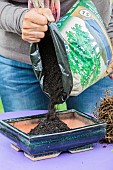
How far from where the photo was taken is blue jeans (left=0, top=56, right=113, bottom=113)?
1967mm

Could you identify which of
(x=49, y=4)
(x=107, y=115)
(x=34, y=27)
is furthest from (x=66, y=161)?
(x=49, y=4)

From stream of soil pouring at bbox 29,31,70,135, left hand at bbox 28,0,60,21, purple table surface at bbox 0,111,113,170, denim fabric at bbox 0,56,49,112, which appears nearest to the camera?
purple table surface at bbox 0,111,113,170

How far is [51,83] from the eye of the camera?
60.7 inches

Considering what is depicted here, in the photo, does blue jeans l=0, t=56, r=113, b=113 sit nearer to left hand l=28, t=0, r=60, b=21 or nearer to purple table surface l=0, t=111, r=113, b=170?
left hand l=28, t=0, r=60, b=21

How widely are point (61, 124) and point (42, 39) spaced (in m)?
0.26

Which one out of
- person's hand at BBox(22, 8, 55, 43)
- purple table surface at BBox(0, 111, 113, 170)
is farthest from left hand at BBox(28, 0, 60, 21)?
purple table surface at BBox(0, 111, 113, 170)

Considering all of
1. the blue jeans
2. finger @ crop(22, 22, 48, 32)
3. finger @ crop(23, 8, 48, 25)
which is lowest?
the blue jeans

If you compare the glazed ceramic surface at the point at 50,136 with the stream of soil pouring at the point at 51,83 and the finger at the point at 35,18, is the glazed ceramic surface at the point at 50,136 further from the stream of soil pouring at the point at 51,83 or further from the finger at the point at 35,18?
the finger at the point at 35,18

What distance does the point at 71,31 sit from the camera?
1632 millimetres

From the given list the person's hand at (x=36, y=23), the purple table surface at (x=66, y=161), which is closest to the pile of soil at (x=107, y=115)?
the purple table surface at (x=66, y=161)

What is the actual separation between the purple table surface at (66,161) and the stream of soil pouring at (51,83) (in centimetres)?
8

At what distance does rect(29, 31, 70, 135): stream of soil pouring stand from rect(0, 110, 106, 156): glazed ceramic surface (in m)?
0.05

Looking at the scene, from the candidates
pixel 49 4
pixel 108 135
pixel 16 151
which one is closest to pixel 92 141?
pixel 108 135

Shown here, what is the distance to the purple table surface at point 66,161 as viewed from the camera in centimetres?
136
